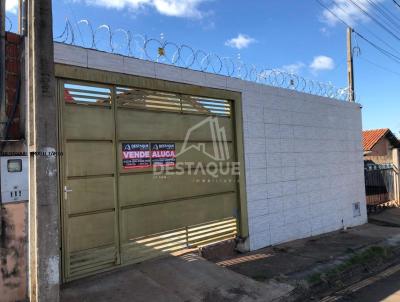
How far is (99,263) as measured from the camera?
235 inches

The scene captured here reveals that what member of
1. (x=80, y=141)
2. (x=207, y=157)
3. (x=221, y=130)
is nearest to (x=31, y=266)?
(x=80, y=141)

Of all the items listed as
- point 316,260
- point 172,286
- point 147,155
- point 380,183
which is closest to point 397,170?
point 380,183

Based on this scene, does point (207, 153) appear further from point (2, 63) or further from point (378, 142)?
point (378, 142)

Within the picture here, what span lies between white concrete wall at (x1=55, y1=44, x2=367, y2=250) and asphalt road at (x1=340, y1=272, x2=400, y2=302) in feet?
8.09

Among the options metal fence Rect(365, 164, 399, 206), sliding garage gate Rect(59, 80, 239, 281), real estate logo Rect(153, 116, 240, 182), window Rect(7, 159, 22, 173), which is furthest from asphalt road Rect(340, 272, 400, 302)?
metal fence Rect(365, 164, 399, 206)

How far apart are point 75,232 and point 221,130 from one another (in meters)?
3.68

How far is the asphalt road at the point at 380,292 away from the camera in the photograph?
6.07 metres

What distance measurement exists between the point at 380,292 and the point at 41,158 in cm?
568

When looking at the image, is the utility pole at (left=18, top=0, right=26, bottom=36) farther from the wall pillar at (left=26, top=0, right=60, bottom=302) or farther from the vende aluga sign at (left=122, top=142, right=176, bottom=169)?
the vende aluga sign at (left=122, top=142, right=176, bottom=169)

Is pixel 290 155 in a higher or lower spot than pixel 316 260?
higher

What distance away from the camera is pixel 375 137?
25.9m

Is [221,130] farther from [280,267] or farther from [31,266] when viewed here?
[31,266]

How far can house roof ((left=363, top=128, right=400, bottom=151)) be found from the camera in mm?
25000

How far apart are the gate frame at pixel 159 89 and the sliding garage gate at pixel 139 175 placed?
0.06 m
